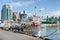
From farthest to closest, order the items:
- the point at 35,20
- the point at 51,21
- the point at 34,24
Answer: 1. the point at 51,21
2. the point at 35,20
3. the point at 34,24

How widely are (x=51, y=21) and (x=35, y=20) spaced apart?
156 ft

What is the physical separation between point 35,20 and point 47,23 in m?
47.6

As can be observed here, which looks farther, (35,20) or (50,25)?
(50,25)

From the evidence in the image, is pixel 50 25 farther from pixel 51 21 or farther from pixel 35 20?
pixel 35 20

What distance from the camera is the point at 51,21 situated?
129750mm

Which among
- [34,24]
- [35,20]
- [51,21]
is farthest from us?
[51,21]

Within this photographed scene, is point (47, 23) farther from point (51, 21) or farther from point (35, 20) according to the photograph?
point (35, 20)

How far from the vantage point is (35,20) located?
83.4 m

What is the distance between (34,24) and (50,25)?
6177 centimetres

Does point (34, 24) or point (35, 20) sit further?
point (35, 20)

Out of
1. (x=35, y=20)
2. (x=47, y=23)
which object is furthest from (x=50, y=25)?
(x=35, y=20)

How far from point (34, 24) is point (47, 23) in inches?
2128

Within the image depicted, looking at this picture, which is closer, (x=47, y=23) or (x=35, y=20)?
(x=35, y=20)

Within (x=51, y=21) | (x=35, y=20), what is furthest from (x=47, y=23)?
(x=35, y=20)
